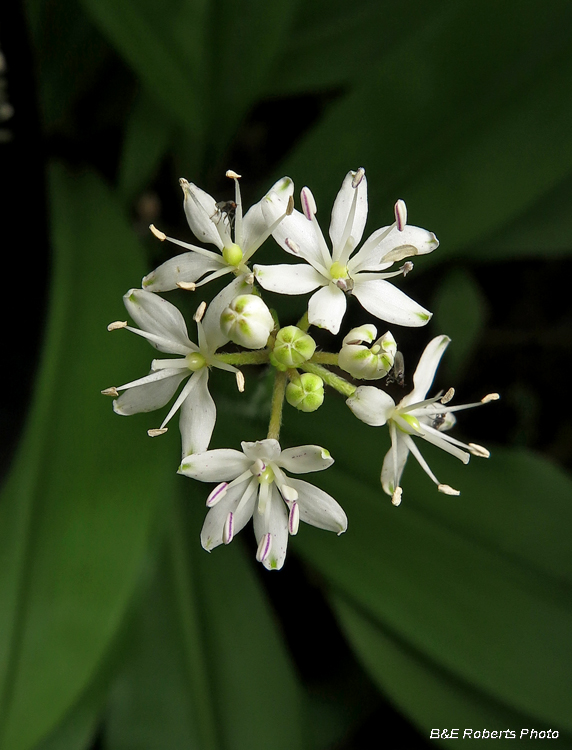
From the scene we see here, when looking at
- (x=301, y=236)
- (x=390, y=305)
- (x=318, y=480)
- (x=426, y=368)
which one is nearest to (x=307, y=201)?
(x=301, y=236)

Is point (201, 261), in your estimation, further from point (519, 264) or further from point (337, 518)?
point (519, 264)

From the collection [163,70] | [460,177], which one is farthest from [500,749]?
[163,70]

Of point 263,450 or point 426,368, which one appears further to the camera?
point 426,368

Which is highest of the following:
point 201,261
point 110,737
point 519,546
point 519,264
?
point 519,264

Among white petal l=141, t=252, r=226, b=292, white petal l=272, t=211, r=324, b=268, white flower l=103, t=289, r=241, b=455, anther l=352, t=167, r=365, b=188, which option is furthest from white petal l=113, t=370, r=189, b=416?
anther l=352, t=167, r=365, b=188

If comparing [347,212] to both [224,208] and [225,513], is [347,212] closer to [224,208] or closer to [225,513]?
[224,208]

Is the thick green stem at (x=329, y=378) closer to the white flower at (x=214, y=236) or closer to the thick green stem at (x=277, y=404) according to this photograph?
the thick green stem at (x=277, y=404)

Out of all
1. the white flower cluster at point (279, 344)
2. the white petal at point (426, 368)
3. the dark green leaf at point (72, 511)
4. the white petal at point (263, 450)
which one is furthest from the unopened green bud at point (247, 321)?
the dark green leaf at point (72, 511)
